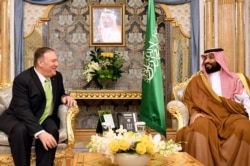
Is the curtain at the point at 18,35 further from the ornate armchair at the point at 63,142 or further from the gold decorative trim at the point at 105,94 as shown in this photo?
the ornate armchair at the point at 63,142

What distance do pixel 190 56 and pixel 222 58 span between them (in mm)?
1823

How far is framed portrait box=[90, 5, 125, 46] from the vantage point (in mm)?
6668

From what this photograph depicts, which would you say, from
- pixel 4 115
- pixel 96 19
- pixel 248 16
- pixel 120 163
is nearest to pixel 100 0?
pixel 96 19

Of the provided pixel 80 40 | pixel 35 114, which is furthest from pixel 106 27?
pixel 35 114

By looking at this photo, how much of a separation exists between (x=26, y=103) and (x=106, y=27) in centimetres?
319

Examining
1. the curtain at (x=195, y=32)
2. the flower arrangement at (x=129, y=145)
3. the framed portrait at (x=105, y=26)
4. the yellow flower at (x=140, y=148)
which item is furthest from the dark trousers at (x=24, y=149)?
the curtain at (x=195, y=32)

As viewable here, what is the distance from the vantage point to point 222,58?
471 cm

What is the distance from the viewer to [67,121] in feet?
13.2

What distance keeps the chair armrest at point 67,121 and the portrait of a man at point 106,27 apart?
2.71 metres

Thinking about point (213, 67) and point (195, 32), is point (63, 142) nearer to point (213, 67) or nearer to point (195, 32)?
point (213, 67)

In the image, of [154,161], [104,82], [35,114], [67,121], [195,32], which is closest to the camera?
[154,161]

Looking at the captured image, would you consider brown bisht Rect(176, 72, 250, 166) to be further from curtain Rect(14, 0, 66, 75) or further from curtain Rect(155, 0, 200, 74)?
curtain Rect(14, 0, 66, 75)

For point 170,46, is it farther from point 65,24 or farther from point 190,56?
point 65,24

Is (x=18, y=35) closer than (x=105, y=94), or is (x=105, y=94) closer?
(x=105, y=94)
